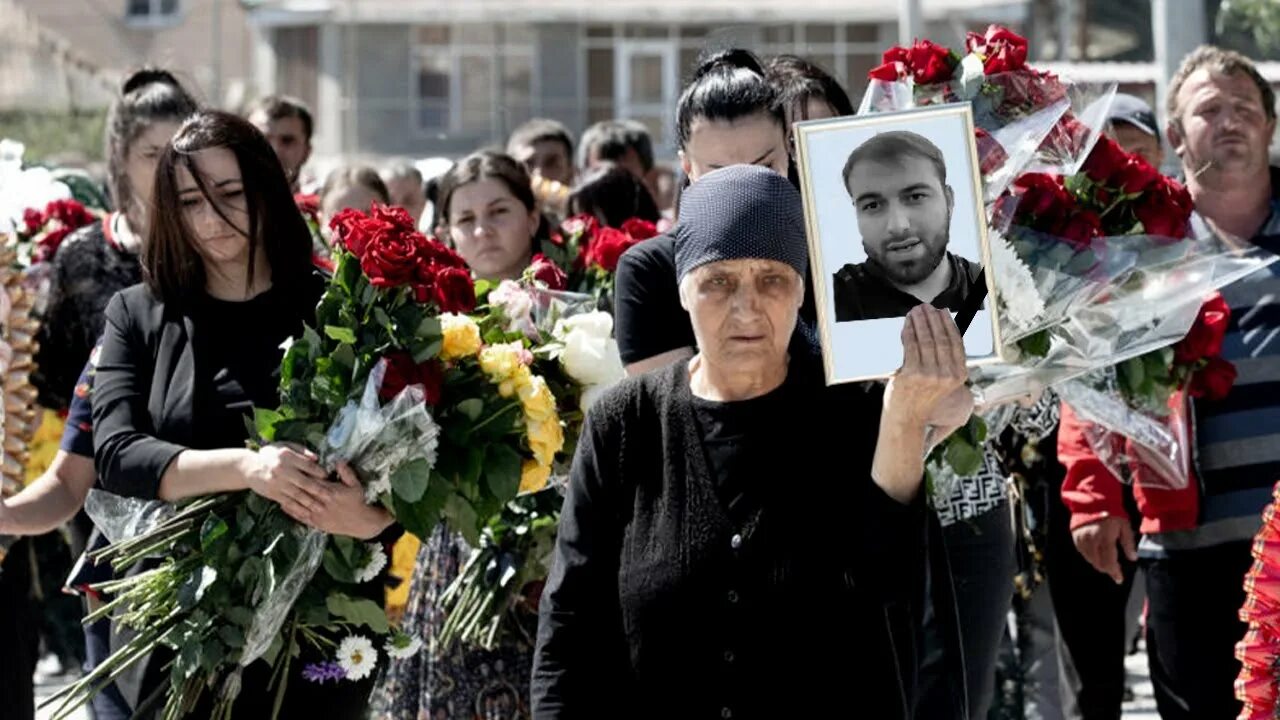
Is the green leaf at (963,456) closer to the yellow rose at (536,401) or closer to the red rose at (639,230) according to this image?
the yellow rose at (536,401)

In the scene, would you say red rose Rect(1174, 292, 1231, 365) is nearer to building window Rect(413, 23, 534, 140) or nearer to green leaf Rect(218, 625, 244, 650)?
green leaf Rect(218, 625, 244, 650)

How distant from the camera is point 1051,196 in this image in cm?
571

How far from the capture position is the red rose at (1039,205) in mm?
5664

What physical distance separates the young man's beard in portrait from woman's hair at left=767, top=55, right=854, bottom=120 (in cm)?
155

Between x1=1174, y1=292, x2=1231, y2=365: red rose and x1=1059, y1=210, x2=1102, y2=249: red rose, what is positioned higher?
x1=1059, y1=210, x2=1102, y2=249: red rose

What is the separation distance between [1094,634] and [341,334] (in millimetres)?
3406

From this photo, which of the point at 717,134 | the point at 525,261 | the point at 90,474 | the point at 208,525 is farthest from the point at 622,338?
the point at 525,261

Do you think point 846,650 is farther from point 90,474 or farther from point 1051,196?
point 90,474

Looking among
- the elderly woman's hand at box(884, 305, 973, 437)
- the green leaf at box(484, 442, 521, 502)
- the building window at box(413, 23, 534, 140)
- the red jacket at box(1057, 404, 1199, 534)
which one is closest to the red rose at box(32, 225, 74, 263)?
the green leaf at box(484, 442, 521, 502)

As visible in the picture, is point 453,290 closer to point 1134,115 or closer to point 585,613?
point 585,613

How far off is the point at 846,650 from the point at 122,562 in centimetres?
200

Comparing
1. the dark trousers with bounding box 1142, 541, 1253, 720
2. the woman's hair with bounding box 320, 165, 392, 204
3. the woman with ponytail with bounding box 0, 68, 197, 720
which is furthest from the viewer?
the woman's hair with bounding box 320, 165, 392, 204

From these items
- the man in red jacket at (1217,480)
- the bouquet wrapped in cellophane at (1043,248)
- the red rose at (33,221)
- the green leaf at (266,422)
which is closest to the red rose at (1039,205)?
the bouquet wrapped in cellophane at (1043,248)

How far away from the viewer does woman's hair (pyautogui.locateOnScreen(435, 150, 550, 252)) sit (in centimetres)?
745
